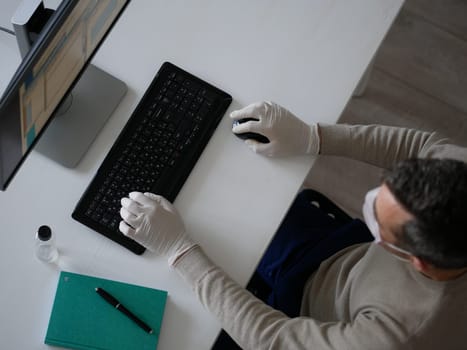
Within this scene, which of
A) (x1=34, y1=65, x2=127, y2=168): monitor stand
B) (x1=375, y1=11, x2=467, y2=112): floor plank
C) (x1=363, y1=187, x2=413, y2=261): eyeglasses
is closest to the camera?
(x1=363, y1=187, x2=413, y2=261): eyeglasses

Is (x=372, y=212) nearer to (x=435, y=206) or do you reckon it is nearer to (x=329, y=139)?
(x=435, y=206)

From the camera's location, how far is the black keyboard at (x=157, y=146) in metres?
1.11

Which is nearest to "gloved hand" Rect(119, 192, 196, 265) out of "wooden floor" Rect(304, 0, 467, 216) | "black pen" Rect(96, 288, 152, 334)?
"black pen" Rect(96, 288, 152, 334)

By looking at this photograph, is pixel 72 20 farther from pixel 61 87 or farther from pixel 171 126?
pixel 171 126

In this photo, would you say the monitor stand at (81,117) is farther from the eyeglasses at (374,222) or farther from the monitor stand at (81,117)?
the eyeglasses at (374,222)

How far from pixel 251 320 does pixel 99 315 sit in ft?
0.89

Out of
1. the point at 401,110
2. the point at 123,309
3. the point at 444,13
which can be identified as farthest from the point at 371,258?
the point at 444,13

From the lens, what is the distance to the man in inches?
31.6

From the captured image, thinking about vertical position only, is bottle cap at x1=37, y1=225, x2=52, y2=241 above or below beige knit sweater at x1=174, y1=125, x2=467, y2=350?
below

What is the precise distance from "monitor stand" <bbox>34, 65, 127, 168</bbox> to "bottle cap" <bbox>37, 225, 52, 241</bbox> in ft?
0.53

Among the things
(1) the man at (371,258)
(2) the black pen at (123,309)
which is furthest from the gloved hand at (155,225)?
(2) the black pen at (123,309)

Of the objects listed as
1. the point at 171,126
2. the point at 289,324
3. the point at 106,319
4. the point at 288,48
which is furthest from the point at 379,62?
the point at 106,319

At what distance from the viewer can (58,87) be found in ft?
3.33

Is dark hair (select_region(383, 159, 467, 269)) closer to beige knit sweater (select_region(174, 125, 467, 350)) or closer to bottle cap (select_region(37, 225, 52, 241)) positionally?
beige knit sweater (select_region(174, 125, 467, 350))
